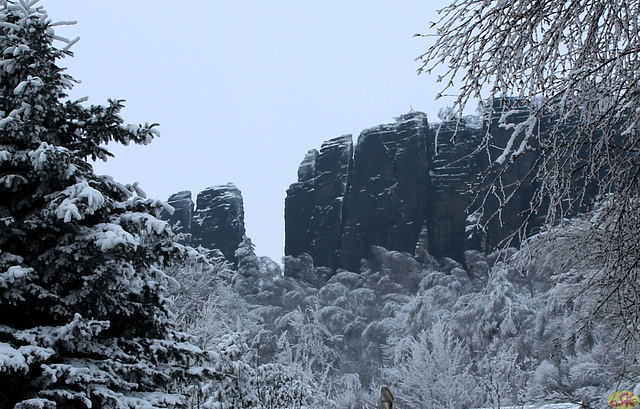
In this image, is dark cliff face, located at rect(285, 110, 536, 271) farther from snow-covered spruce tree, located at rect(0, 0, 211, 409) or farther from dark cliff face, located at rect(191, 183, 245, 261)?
snow-covered spruce tree, located at rect(0, 0, 211, 409)

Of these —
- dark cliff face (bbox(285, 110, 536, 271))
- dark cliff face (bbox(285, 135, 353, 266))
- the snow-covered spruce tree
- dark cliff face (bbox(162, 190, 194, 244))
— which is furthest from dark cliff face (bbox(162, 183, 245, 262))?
the snow-covered spruce tree

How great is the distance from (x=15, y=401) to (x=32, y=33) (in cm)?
426

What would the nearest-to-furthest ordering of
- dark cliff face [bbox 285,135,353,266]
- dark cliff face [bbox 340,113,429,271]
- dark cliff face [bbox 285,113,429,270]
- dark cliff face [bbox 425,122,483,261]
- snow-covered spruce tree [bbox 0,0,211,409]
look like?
snow-covered spruce tree [bbox 0,0,211,409], dark cliff face [bbox 425,122,483,261], dark cliff face [bbox 340,113,429,271], dark cliff face [bbox 285,113,429,270], dark cliff face [bbox 285,135,353,266]

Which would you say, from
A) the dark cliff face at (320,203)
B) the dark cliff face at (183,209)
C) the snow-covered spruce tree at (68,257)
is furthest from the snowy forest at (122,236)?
the dark cliff face at (183,209)

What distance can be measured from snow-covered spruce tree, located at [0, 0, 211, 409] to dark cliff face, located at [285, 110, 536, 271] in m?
44.6

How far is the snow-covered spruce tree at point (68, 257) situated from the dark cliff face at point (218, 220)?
54306 mm

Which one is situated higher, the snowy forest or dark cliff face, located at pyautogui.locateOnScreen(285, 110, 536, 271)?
dark cliff face, located at pyautogui.locateOnScreen(285, 110, 536, 271)

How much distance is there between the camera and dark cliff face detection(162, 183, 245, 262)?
204 feet

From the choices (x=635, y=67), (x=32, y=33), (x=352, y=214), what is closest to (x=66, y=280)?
(x=32, y=33)

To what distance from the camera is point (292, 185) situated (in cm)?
6488

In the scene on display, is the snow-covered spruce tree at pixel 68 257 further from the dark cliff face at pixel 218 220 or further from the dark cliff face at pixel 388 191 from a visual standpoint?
the dark cliff face at pixel 218 220

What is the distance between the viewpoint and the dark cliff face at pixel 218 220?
62.1 m

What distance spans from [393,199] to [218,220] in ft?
61.5

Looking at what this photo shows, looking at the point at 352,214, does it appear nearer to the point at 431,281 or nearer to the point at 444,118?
the point at 431,281
